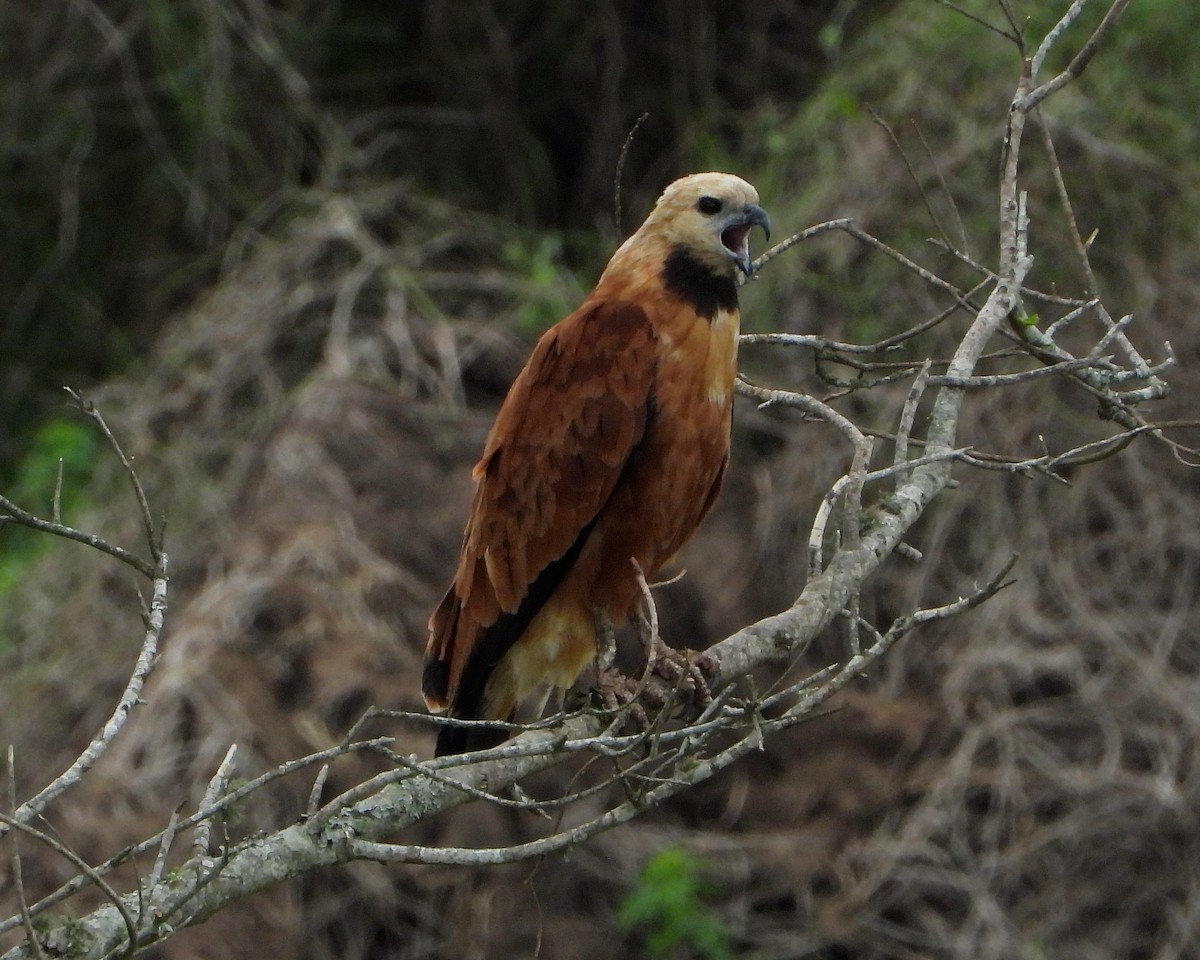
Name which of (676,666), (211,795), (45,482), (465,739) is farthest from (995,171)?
(211,795)

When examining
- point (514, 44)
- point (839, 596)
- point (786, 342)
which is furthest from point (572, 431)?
point (514, 44)

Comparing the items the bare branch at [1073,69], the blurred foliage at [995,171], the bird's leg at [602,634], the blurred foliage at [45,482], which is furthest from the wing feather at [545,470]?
the blurred foliage at [45,482]

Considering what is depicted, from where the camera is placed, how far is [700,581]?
5.55m

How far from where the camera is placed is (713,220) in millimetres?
3572

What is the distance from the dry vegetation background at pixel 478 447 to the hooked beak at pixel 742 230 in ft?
5.15

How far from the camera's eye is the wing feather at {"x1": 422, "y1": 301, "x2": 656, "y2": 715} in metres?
3.49

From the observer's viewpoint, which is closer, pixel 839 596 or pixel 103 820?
pixel 839 596

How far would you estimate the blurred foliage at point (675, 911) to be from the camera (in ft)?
16.0

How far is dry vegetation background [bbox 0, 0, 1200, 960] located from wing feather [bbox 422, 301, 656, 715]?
3.90 feet

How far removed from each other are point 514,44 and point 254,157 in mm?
1345

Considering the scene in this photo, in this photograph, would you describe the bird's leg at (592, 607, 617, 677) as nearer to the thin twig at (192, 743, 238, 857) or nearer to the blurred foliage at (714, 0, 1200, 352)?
the thin twig at (192, 743, 238, 857)

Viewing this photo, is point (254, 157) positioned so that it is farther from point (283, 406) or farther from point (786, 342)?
point (786, 342)

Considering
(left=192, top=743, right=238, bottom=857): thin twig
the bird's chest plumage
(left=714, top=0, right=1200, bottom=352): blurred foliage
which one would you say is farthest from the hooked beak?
(left=714, top=0, right=1200, bottom=352): blurred foliage

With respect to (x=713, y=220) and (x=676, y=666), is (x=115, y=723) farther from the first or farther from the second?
(x=713, y=220)
